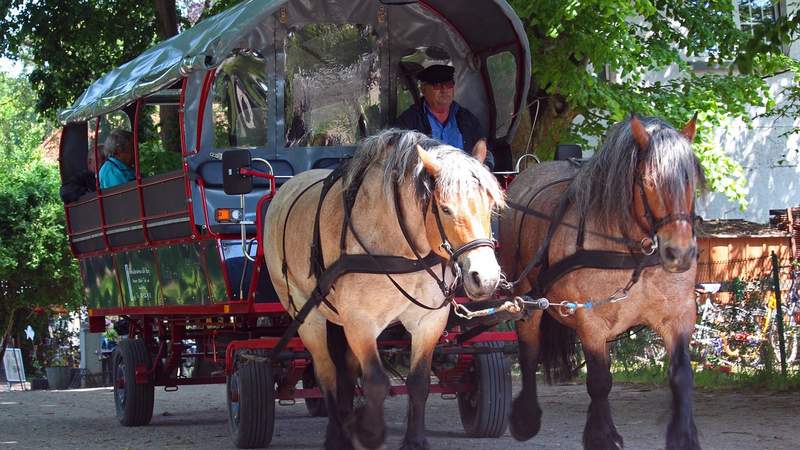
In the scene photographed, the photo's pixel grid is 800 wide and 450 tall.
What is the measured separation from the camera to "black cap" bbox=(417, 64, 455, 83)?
8336 millimetres

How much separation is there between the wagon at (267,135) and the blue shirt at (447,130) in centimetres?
71

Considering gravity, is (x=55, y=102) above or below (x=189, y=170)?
above

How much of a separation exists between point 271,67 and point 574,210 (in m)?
2.66

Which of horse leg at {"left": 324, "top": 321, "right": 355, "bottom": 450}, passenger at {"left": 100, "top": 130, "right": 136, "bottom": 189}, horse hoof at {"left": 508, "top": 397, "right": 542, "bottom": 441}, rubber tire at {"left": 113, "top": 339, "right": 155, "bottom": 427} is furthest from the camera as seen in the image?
rubber tire at {"left": 113, "top": 339, "right": 155, "bottom": 427}

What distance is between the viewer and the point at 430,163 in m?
6.01

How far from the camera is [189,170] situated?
26.8 ft

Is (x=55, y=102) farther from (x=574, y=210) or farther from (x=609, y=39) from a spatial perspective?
(x=574, y=210)

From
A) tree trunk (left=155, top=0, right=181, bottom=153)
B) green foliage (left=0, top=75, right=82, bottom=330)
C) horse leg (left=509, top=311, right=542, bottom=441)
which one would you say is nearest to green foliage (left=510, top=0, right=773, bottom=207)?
tree trunk (left=155, top=0, right=181, bottom=153)

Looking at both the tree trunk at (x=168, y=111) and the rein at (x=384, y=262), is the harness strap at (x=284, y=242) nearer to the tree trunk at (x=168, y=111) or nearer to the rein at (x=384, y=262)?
the rein at (x=384, y=262)

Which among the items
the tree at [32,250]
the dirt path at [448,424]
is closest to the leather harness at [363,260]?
the dirt path at [448,424]

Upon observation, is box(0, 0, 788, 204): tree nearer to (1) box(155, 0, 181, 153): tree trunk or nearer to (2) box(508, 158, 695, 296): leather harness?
(1) box(155, 0, 181, 153): tree trunk

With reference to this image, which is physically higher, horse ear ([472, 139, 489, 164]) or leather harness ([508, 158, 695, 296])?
horse ear ([472, 139, 489, 164])

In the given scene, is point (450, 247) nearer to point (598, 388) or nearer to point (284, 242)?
point (598, 388)

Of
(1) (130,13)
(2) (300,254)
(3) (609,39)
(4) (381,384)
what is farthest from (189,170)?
(1) (130,13)
